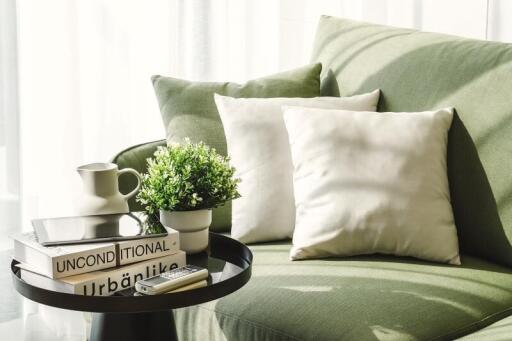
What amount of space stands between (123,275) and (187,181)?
26cm

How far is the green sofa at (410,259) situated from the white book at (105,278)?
0.24 meters

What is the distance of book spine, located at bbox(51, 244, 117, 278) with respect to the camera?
4.44 ft

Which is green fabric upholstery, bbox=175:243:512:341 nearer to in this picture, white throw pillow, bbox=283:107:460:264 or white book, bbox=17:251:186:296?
white throw pillow, bbox=283:107:460:264

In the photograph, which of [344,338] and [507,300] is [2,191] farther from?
[507,300]

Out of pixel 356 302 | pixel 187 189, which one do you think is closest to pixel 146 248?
pixel 187 189

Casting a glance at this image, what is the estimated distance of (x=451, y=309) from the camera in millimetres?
1570

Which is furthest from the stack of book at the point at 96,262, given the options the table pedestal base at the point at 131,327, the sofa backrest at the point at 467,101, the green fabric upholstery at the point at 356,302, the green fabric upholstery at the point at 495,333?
the sofa backrest at the point at 467,101

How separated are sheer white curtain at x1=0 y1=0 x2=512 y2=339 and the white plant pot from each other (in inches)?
36.6

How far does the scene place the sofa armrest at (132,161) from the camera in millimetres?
2027

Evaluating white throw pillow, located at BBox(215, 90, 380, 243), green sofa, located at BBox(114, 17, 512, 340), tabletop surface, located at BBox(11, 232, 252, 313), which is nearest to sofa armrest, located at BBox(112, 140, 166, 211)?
green sofa, located at BBox(114, 17, 512, 340)

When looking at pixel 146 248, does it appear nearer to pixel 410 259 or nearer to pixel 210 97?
pixel 410 259

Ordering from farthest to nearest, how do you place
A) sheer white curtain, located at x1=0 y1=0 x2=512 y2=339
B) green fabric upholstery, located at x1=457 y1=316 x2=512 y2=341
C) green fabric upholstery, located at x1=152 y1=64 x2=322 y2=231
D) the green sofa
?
sheer white curtain, located at x1=0 y1=0 x2=512 y2=339
green fabric upholstery, located at x1=152 y1=64 x2=322 y2=231
the green sofa
green fabric upholstery, located at x1=457 y1=316 x2=512 y2=341

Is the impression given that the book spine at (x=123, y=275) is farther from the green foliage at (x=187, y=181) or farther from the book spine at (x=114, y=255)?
the green foliage at (x=187, y=181)

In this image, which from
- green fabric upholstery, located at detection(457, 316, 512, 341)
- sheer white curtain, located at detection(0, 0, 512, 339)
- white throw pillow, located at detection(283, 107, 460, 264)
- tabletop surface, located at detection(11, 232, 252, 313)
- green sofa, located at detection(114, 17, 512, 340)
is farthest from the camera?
sheer white curtain, located at detection(0, 0, 512, 339)
